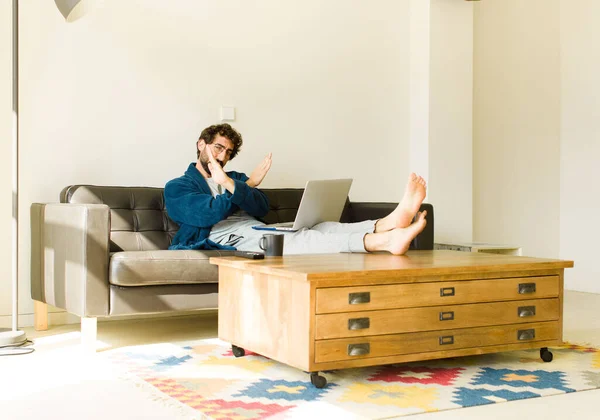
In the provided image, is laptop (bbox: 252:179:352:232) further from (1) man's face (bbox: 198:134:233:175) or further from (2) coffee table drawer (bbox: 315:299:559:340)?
(2) coffee table drawer (bbox: 315:299:559:340)

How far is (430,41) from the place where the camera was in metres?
5.39

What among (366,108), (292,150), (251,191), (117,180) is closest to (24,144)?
(117,180)

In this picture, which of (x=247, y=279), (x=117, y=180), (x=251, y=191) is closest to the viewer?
(x=247, y=279)

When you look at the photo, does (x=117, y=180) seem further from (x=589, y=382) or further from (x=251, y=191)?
(x=589, y=382)

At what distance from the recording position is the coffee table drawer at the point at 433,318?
2.77 meters

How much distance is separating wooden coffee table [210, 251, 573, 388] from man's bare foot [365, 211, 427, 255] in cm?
9

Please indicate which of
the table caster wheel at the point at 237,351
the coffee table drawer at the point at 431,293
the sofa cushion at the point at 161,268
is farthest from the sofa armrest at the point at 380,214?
the table caster wheel at the point at 237,351

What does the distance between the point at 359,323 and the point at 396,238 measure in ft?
2.40

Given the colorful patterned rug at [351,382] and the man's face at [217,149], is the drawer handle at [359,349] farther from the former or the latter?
the man's face at [217,149]

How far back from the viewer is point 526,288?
10.6 feet

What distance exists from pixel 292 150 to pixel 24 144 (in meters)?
1.65

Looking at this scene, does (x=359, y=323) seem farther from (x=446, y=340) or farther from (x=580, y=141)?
(x=580, y=141)

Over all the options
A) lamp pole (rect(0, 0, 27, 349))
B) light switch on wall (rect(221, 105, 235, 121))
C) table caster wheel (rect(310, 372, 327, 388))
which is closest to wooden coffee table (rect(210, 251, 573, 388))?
table caster wheel (rect(310, 372, 327, 388))

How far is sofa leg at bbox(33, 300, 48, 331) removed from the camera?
4129 mm
